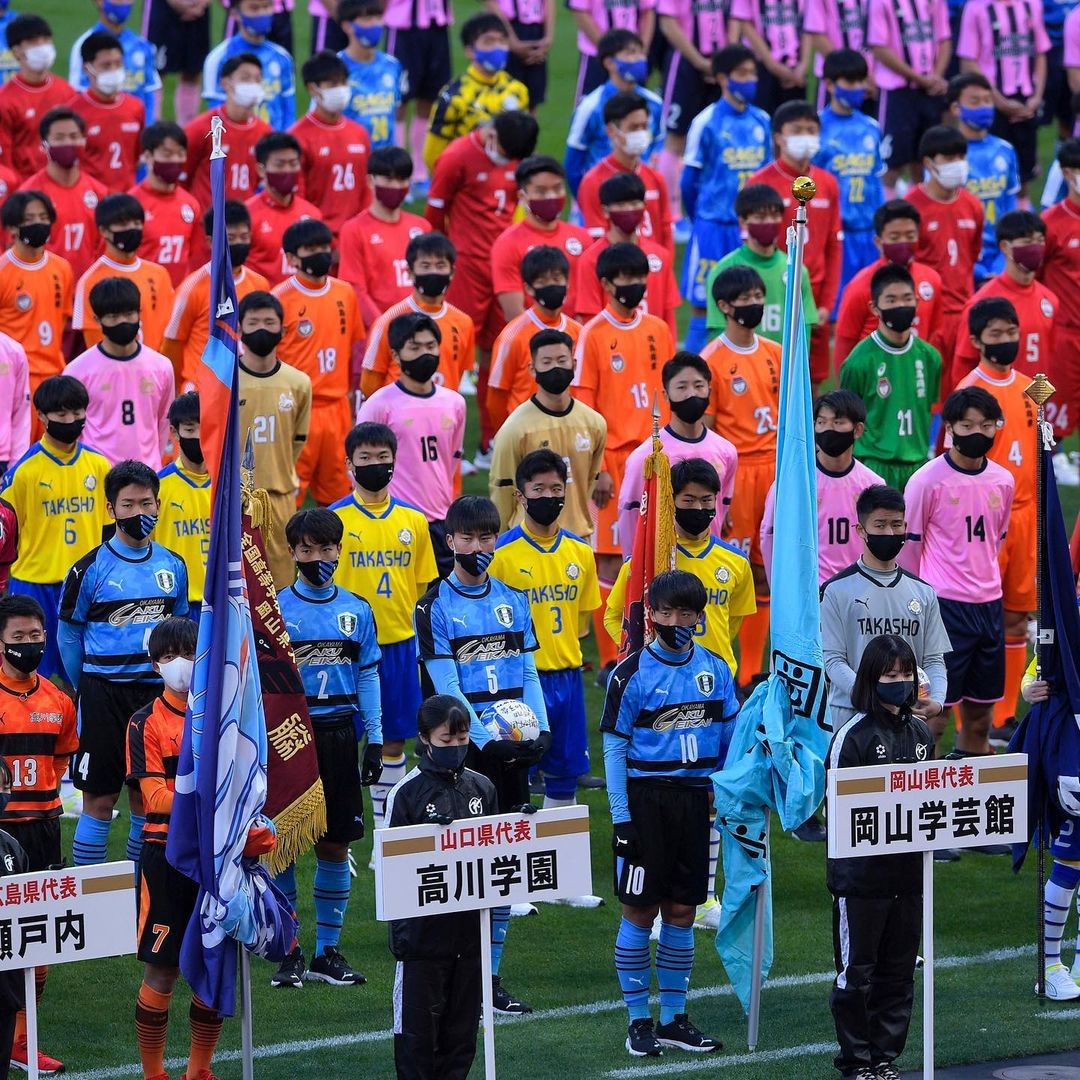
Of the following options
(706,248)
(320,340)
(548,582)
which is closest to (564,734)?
(548,582)

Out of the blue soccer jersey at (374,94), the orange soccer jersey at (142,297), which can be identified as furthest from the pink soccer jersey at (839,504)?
the blue soccer jersey at (374,94)

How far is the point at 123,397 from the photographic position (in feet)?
43.0

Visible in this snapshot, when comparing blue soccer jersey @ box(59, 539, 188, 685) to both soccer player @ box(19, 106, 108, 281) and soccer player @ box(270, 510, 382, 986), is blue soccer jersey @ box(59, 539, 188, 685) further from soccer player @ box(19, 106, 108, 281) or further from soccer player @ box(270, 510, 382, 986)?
soccer player @ box(19, 106, 108, 281)

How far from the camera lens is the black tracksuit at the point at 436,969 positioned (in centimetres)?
852

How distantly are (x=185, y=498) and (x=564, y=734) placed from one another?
2306 mm

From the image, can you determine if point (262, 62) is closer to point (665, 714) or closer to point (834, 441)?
point (834, 441)

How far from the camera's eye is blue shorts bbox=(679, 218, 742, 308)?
18109 mm

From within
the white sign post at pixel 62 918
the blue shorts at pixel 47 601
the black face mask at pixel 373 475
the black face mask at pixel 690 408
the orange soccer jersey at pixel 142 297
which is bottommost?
the white sign post at pixel 62 918

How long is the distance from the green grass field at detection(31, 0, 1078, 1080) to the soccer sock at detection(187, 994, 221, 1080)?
17.7 inches

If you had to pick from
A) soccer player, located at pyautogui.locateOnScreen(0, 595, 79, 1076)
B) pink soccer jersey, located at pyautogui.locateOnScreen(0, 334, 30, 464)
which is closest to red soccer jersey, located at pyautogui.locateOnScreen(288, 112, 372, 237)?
pink soccer jersey, located at pyautogui.locateOnScreen(0, 334, 30, 464)

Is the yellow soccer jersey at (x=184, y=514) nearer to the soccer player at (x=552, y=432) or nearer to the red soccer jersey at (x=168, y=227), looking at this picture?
the soccer player at (x=552, y=432)

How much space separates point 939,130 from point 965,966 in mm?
7882

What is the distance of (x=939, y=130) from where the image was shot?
16922 millimetres

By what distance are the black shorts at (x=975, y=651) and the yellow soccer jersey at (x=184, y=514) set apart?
380 centimetres
